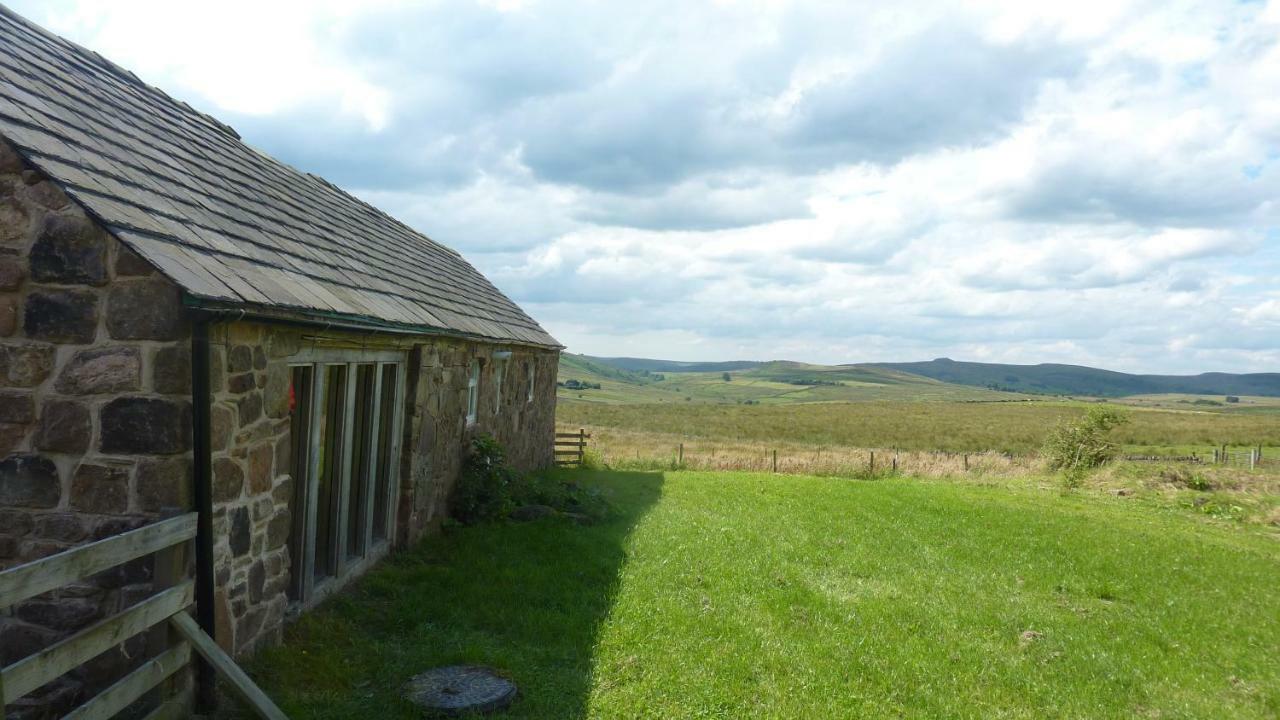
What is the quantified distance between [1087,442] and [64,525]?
25.0 meters

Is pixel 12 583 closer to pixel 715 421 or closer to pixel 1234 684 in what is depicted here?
pixel 1234 684

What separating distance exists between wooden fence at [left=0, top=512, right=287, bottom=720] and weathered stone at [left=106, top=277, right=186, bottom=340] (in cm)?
114

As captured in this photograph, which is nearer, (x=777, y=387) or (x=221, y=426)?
(x=221, y=426)

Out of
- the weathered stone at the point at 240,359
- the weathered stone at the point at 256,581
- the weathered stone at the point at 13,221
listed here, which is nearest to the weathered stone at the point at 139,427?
the weathered stone at the point at 240,359

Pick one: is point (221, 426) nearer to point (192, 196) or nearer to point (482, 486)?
point (192, 196)

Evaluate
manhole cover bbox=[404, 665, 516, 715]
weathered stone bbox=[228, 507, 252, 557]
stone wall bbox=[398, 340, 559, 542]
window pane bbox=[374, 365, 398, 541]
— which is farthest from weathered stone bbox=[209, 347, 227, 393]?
stone wall bbox=[398, 340, 559, 542]

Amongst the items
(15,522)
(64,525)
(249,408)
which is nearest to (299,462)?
(249,408)

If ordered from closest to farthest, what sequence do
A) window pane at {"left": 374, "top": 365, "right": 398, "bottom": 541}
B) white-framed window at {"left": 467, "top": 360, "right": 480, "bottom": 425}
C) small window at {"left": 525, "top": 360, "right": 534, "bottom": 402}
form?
window pane at {"left": 374, "top": 365, "right": 398, "bottom": 541}, white-framed window at {"left": 467, "top": 360, "right": 480, "bottom": 425}, small window at {"left": 525, "top": 360, "right": 534, "bottom": 402}

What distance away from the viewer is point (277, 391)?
5922 mm

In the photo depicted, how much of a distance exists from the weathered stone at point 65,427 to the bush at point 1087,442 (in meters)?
23.8

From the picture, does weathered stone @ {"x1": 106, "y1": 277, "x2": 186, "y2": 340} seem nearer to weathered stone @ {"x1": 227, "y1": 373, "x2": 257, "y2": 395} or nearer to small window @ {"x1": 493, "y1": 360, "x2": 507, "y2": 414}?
weathered stone @ {"x1": 227, "y1": 373, "x2": 257, "y2": 395}

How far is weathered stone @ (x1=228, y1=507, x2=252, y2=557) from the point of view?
5.43 meters

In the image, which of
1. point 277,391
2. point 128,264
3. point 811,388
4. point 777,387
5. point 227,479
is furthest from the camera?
point 777,387

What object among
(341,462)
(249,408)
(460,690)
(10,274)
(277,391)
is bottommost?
(460,690)
